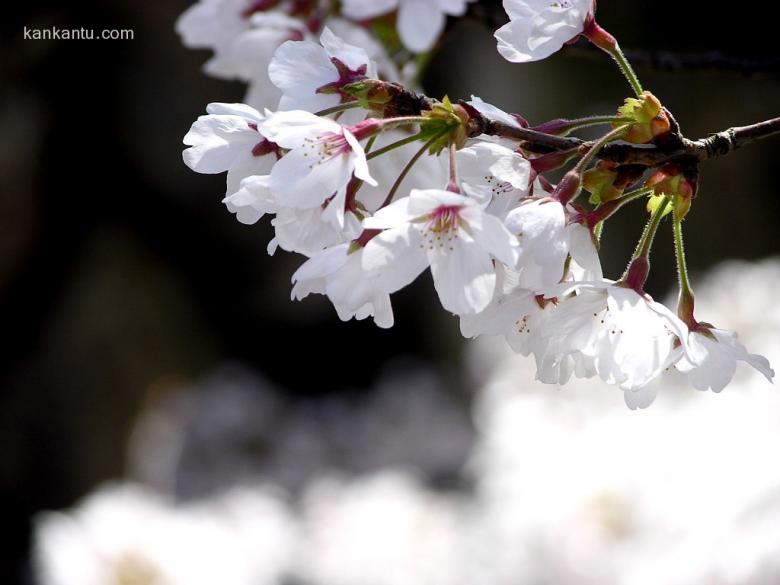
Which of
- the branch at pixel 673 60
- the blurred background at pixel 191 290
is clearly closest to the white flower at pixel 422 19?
the branch at pixel 673 60

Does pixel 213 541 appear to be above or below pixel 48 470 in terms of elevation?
above

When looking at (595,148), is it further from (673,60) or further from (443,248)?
(673,60)

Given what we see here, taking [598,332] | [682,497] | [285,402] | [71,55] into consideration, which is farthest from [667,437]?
[71,55]

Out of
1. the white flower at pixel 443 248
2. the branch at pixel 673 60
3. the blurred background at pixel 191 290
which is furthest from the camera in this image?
the blurred background at pixel 191 290

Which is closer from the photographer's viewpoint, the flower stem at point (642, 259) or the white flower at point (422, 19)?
the flower stem at point (642, 259)

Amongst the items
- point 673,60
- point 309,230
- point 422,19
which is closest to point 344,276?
point 309,230

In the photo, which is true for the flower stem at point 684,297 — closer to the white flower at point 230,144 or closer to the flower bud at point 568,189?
the flower bud at point 568,189

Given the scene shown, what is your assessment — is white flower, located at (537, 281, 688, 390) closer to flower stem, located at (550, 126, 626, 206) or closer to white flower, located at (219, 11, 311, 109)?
flower stem, located at (550, 126, 626, 206)

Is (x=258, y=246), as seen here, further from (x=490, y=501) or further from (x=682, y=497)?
(x=682, y=497)
